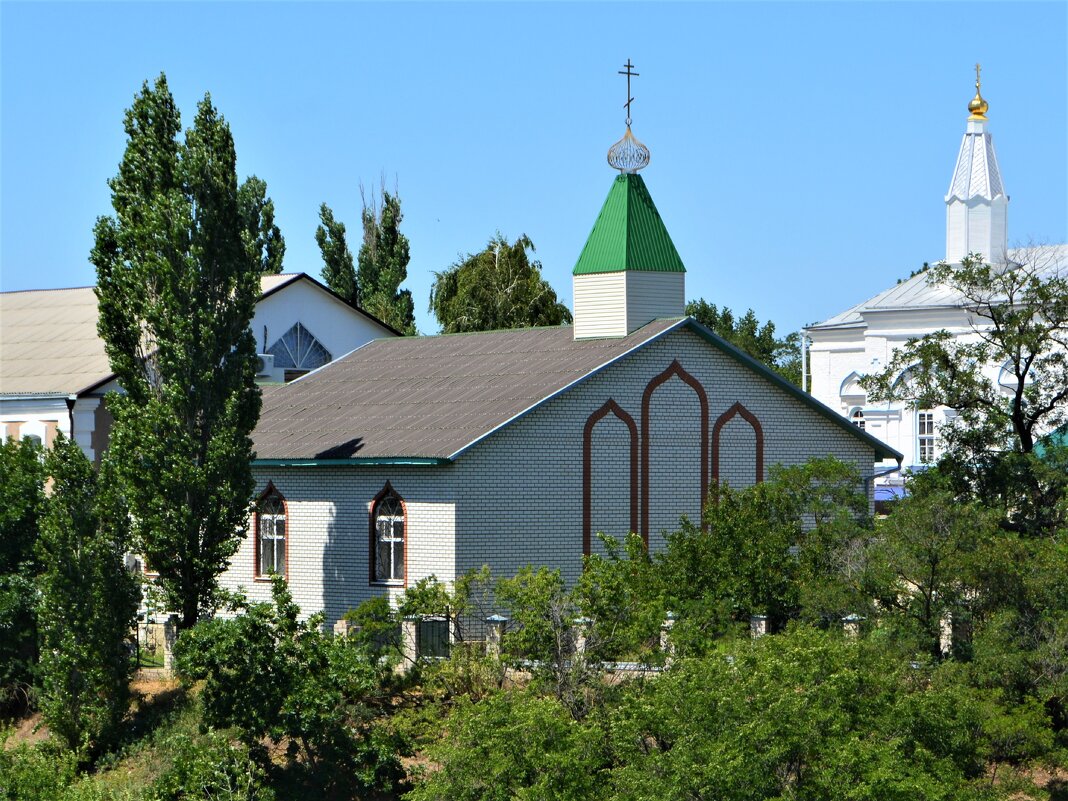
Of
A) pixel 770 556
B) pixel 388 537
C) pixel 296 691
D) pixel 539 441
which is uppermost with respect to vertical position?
pixel 539 441

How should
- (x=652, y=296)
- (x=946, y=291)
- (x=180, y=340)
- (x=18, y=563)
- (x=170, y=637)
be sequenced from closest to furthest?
(x=180, y=340)
(x=170, y=637)
(x=18, y=563)
(x=652, y=296)
(x=946, y=291)

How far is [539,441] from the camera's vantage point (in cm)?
3416

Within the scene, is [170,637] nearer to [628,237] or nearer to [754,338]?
[628,237]

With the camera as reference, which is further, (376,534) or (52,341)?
(52,341)

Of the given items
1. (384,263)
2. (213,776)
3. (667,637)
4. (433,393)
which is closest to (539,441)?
(433,393)

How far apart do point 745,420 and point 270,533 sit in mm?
9583

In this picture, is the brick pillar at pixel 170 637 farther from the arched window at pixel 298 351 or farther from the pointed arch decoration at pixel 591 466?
the arched window at pixel 298 351

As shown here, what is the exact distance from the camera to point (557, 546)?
34250mm

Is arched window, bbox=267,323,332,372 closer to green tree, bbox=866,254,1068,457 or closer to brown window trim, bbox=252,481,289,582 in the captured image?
brown window trim, bbox=252,481,289,582

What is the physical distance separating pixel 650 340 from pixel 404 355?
291 inches

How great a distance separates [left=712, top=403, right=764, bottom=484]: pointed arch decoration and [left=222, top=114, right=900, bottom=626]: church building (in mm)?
40

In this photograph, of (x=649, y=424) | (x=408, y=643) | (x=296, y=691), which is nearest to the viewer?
(x=296, y=691)

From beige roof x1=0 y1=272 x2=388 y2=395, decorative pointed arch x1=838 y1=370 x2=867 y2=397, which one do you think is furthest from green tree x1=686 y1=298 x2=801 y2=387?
beige roof x1=0 y1=272 x2=388 y2=395

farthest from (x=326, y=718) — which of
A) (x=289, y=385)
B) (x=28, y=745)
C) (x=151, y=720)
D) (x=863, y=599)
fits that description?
(x=289, y=385)
